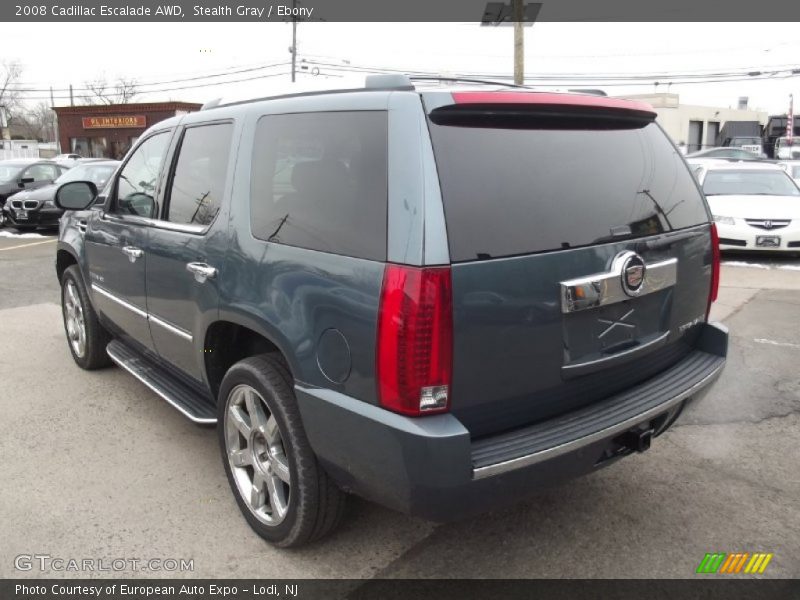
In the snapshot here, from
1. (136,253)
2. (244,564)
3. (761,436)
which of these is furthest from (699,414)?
(136,253)

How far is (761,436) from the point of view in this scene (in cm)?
397

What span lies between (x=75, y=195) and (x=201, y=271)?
2233 mm

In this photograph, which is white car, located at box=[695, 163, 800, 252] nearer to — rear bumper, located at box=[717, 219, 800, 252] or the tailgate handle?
rear bumper, located at box=[717, 219, 800, 252]

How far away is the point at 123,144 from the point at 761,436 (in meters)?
39.5

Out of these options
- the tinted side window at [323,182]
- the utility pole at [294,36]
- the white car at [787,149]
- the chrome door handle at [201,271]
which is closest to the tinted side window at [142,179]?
the chrome door handle at [201,271]

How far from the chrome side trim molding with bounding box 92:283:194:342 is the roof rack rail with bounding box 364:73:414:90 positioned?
1.57 metres

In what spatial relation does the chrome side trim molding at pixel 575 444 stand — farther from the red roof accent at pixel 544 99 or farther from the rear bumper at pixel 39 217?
the rear bumper at pixel 39 217

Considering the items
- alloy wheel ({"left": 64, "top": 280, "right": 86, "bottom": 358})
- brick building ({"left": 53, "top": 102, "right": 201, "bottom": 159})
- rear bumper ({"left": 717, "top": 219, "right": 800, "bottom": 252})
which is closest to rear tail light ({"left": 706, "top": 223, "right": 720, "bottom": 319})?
alloy wheel ({"left": 64, "top": 280, "right": 86, "bottom": 358})

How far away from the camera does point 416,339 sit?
2.08 metres

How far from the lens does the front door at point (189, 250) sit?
3039 mm

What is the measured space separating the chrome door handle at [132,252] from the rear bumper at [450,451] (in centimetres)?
176

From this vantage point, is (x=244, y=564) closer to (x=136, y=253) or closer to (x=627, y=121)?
(x=136, y=253)

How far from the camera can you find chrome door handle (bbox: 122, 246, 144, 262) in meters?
3.71

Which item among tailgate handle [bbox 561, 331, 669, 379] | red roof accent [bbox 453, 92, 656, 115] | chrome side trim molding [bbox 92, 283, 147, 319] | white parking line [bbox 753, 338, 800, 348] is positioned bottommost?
white parking line [bbox 753, 338, 800, 348]
